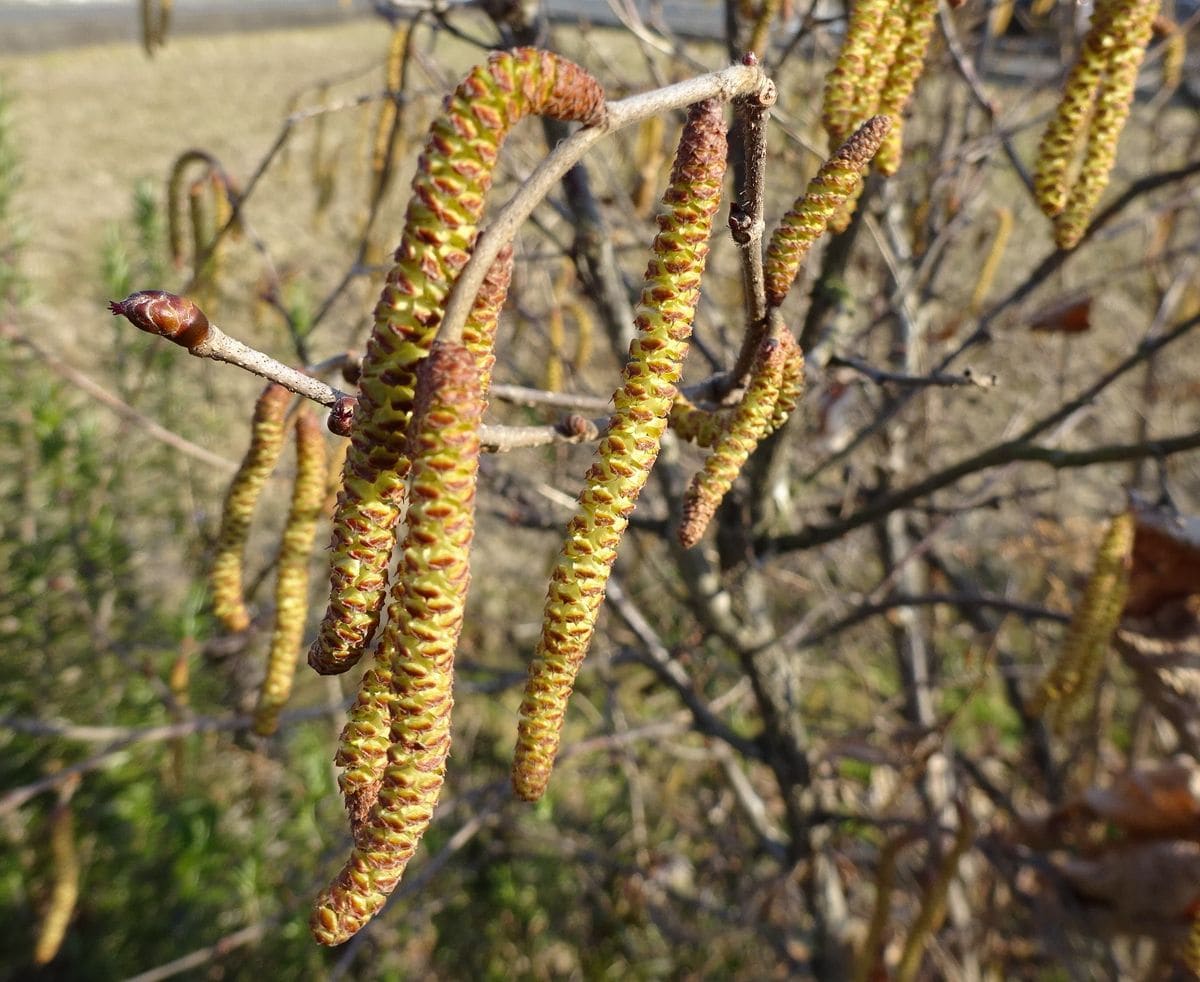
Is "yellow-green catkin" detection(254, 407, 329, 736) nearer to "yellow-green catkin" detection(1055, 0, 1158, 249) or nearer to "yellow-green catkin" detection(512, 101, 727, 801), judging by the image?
"yellow-green catkin" detection(512, 101, 727, 801)

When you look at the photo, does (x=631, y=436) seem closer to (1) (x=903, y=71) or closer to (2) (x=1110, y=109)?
(1) (x=903, y=71)

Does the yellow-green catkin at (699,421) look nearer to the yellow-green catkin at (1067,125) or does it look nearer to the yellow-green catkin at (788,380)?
the yellow-green catkin at (788,380)

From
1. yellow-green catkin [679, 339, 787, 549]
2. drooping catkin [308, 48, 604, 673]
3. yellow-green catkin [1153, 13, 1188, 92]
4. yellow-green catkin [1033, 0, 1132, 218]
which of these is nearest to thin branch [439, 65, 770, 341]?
drooping catkin [308, 48, 604, 673]

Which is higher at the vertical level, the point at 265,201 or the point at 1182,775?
the point at 1182,775

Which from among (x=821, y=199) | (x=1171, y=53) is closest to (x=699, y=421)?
(x=821, y=199)

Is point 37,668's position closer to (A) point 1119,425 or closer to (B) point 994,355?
(B) point 994,355

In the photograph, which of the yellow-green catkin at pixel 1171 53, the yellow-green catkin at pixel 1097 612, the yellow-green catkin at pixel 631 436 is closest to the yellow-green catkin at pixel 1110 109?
the yellow-green catkin at pixel 1097 612

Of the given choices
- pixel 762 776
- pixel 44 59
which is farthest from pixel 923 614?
pixel 44 59
